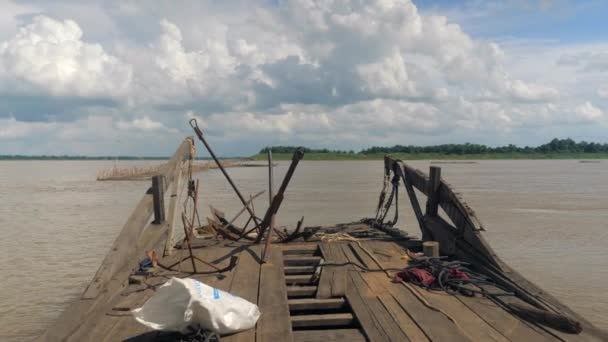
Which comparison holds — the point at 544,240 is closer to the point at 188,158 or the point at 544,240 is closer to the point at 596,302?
the point at 596,302

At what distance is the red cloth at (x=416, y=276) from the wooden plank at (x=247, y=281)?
138 cm

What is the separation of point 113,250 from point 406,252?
3.33 meters

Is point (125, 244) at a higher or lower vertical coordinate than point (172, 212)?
lower

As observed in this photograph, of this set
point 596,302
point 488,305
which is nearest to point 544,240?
point 596,302

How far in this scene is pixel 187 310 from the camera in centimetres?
300

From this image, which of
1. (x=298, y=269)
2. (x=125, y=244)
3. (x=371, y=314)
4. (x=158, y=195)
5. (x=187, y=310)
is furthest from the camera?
(x=158, y=195)

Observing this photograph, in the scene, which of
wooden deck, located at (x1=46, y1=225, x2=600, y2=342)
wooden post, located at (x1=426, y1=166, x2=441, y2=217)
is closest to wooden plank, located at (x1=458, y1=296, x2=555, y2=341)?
wooden deck, located at (x1=46, y1=225, x2=600, y2=342)

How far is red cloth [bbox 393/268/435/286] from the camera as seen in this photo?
442cm

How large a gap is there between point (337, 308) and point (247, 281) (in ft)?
3.19

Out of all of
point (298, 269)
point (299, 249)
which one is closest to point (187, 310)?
point (298, 269)

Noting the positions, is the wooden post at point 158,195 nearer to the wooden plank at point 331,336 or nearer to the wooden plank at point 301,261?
the wooden plank at point 301,261

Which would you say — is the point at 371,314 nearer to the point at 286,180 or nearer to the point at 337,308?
the point at 337,308

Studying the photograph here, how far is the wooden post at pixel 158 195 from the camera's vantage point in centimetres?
605

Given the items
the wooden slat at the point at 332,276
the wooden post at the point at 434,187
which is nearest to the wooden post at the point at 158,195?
the wooden slat at the point at 332,276
